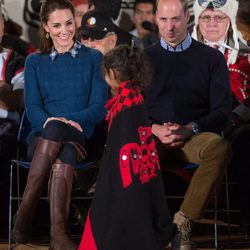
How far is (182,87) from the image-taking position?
548cm

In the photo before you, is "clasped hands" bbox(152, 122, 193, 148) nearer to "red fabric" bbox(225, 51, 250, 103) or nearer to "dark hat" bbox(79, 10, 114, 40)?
"red fabric" bbox(225, 51, 250, 103)

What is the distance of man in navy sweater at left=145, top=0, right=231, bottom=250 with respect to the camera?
207 inches

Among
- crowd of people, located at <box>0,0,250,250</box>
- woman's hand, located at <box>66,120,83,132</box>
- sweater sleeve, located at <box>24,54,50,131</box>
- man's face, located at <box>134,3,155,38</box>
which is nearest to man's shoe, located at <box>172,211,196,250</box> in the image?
crowd of people, located at <box>0,0,250,250</box>

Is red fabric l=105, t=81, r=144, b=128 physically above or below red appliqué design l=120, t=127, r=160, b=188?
above

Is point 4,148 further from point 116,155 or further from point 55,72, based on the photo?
point 116,155

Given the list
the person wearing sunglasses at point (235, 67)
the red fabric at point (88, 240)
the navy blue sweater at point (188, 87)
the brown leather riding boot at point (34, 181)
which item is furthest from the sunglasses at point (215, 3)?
the red fabric at point (88, 240)

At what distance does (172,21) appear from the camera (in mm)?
5543

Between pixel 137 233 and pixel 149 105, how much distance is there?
1253mm

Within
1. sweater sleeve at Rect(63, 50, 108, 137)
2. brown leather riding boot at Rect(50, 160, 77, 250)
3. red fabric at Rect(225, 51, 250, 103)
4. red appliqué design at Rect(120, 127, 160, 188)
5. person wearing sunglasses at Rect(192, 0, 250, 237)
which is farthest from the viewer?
red fabric at Rect(225, 51, 250, 103)

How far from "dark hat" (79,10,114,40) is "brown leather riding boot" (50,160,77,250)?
1.44 m

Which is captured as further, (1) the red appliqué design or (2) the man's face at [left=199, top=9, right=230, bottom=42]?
(2) the man's face at [left=199, top=9, right=230, bottom=42]

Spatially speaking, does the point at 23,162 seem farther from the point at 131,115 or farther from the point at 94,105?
the point at 131,115

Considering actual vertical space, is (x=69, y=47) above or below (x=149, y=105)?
above

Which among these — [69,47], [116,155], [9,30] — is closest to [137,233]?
[116,155]
